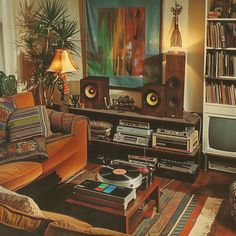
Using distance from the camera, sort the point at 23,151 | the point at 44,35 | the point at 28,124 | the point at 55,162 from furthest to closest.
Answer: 1. the point at 44,35
2. the point at 28,124
3. the point at 55,162
4. the point at 23,151

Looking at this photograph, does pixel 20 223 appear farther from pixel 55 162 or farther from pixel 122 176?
pixel 55 162

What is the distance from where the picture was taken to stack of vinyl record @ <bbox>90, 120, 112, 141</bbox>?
412 centimetres

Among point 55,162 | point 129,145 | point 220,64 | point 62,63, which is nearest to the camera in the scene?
point 55,162

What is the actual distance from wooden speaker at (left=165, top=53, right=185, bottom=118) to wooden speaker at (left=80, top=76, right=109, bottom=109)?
73 cm

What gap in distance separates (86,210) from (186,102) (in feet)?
6.45

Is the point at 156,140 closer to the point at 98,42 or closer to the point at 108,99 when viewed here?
the point at 108,99

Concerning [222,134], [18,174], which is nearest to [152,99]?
[222,134]

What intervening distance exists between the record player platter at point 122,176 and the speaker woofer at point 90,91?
146 cm

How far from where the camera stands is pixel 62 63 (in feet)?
13.5

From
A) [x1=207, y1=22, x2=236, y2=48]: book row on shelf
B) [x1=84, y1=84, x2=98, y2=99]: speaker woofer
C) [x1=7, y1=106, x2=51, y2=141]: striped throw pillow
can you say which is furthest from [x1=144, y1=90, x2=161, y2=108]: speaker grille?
[x1=7, y1=106, x2=51, y2=141]: striped throw pillow

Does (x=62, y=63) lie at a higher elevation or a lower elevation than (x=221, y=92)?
higher

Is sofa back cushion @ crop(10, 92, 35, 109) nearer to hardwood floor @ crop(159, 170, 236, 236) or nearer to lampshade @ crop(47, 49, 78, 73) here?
lampshade @ crop(47, 49, 78, 73)

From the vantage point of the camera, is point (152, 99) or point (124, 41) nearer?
point (152, 99)

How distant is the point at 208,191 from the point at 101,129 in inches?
50.7
